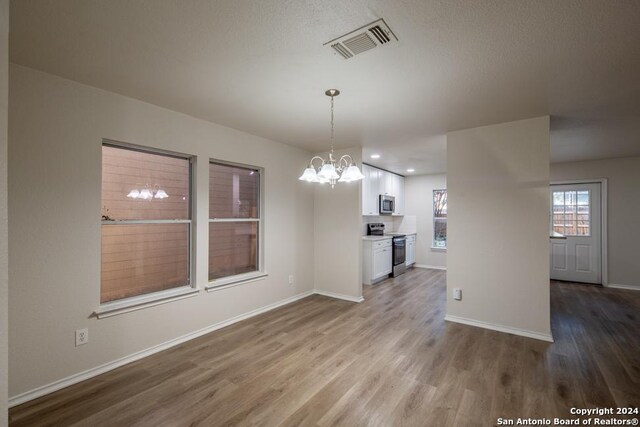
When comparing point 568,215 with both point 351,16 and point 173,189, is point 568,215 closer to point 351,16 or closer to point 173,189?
point 351,16

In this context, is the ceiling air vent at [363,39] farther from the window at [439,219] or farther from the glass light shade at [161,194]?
the window at [439,219]

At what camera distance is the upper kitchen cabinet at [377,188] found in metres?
5.82

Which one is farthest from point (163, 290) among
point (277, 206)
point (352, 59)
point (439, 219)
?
point (439, 219)

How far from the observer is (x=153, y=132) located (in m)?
2.96

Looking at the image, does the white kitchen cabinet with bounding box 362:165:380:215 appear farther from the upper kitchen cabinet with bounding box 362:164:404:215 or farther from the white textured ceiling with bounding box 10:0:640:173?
the white textured ceiling with bounding box 10:0:640:173

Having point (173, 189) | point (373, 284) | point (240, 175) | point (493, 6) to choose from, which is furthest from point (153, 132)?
point (373, 284)

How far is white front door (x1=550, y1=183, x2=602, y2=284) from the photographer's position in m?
5.75

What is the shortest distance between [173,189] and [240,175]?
0.97 meters

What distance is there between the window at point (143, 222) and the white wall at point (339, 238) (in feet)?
7.31

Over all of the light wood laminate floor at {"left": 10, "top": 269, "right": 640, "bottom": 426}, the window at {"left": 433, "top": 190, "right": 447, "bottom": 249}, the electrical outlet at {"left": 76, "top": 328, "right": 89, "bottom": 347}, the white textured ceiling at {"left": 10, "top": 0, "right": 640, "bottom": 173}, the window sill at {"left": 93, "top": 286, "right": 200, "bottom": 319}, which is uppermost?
the white textured ceiling at {"left": 10, "top": 0, "right": 640, "bottom": 173}

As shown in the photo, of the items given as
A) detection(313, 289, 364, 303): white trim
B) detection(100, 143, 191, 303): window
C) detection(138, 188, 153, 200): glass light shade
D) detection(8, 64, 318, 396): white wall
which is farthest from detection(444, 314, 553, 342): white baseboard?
detection(138, 188, 153, 200): glass light shade

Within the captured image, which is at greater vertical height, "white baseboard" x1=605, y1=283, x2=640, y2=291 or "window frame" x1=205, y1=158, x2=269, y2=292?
"window frame" x1=205, y1=158, x2=269, y2=292

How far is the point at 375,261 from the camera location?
5719 millimetres

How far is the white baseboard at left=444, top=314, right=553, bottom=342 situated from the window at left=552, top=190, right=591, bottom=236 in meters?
3.99
